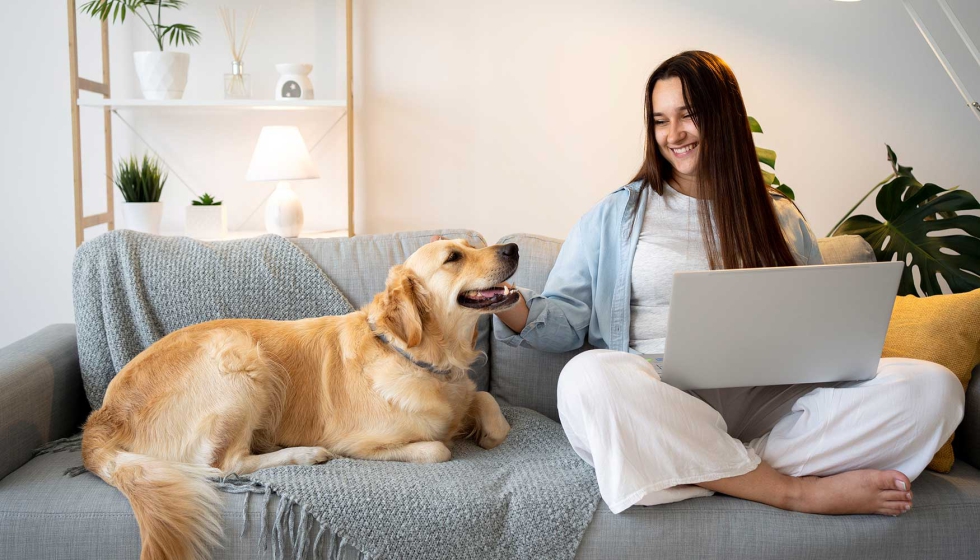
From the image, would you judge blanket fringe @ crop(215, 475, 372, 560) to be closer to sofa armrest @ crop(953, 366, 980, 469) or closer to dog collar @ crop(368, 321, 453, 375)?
dog collar @ crop(368, 321, 453, 375)

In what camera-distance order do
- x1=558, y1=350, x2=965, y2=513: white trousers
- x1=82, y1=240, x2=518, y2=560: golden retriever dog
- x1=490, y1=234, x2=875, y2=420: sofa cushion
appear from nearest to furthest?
x1=558, y1=350, x2=965, y2=513: white trousers < x1=82, y1=240, x2=518, y2=560: golden retriever dog < x1=490, y1=234, x2=875, y2=420: sofa cushion

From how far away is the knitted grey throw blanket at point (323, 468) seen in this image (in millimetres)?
1390

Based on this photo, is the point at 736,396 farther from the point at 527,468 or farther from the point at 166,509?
the point at 166,509

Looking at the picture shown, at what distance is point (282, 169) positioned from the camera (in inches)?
107

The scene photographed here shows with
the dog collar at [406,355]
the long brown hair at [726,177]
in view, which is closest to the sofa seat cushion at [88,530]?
the dog collar at [406,355]

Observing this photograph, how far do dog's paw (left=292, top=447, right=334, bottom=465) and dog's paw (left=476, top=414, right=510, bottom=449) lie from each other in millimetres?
368

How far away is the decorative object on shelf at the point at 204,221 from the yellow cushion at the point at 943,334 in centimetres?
221

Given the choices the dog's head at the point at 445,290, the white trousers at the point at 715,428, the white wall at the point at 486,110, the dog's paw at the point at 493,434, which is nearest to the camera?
the white trousers at the point at 715,428

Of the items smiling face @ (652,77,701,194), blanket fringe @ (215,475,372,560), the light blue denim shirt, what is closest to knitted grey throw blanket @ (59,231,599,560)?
blanket fringe @ (215,475,372,560)

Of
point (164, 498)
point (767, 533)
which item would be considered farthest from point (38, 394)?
point (767, 533)

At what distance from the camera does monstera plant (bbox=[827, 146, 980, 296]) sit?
2.36 meters

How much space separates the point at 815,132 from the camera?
122 inches

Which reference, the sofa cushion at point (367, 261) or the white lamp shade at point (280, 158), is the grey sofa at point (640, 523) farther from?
the white lamp shade at point (280, 158)

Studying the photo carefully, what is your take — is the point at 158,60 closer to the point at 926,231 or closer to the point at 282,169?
the point at 282,169
